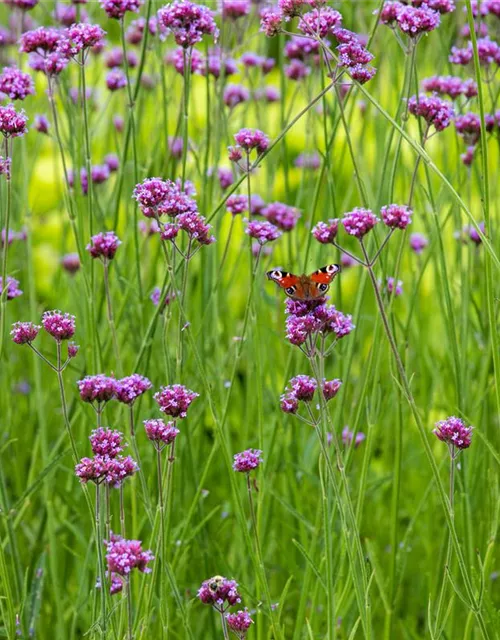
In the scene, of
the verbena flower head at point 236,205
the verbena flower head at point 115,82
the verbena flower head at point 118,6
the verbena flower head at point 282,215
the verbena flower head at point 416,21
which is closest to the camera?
the verbena flower head at point 416,21

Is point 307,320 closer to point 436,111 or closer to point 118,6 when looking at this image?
point 436,111

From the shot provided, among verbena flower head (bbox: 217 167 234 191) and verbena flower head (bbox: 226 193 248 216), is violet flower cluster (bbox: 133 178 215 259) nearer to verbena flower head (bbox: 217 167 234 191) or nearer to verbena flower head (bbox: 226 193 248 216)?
verbena flower head (bbox: 226 193 248 216)

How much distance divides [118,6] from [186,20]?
174mm

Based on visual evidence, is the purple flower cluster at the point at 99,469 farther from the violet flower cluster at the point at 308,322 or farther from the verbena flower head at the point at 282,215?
the verbena flower head at the point at 282,215

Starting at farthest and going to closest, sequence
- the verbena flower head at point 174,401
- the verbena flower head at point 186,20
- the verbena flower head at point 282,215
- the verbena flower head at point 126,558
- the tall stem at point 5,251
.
→ the verbena flower head at point 282,215
the verbena flower head at point 186,20
the tall stem at point 5,251
the verbena flower head at point 174,401
the verbena flower head at point 126,558

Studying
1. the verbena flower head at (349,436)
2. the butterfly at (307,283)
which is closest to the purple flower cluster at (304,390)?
the butterfly at (307,283)

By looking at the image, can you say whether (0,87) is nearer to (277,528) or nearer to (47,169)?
(277,528)

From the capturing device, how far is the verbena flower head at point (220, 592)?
1.33 metres

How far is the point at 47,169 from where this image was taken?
503 centimetres

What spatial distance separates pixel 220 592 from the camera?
4.40ft

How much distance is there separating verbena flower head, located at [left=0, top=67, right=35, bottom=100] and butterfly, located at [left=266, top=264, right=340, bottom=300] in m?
0.64

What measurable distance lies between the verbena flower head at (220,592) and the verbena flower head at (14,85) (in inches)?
35.5

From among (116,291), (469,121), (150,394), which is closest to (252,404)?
(150,394)

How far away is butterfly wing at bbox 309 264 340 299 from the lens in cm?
132
